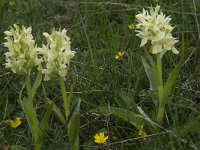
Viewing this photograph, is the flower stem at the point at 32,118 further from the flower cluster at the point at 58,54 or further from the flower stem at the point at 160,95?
the flower stem at the point at 160,95

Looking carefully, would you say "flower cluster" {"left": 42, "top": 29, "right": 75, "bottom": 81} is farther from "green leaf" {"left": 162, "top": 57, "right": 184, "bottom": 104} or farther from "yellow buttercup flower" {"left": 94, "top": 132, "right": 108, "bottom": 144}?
"green leaf" {"left": 162, "top": 57, "right": 184, "bottom": 104}

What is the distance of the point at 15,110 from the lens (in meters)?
2.47

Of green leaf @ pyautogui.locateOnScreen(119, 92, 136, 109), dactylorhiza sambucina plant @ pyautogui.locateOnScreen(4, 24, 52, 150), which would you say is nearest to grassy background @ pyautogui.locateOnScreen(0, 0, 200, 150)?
green leaf @ pyautogui.locateOnScreen(119, 92, 136, 109)

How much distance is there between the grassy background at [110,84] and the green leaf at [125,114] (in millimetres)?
45

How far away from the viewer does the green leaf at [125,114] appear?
84.5 inches

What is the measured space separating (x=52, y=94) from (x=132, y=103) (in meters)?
0.53

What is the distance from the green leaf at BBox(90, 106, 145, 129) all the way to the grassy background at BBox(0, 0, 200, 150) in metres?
0.04

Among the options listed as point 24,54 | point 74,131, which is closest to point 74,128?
point 74,131

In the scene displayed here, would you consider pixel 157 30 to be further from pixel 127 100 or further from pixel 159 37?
pixel 127 100

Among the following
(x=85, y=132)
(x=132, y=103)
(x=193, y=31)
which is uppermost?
(x=193, y=31)

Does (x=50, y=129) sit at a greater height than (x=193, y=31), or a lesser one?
lesser

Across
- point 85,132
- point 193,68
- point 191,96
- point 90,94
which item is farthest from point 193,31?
point 85,132

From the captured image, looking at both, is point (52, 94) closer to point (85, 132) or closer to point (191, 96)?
point (85, 132)

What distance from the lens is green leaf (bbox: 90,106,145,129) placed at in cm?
215
